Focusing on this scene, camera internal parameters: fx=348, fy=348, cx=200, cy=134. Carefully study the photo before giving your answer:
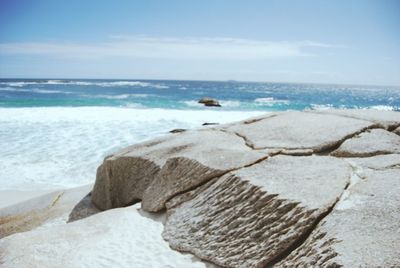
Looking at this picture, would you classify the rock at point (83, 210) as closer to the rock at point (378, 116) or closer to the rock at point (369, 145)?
the rock at point (369, 145)

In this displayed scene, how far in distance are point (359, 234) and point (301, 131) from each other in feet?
9.60

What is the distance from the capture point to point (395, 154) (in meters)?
5.09

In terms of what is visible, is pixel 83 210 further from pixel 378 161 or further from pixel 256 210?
pixel 378 161

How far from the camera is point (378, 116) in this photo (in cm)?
A: 673

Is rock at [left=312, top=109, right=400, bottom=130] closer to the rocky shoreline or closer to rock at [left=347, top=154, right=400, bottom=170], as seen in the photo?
the rocky shoreline

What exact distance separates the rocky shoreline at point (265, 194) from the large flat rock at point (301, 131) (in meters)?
0.02

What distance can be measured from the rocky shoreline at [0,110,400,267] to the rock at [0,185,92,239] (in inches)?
1.7

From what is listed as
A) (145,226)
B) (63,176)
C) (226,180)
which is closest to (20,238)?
(145,226)

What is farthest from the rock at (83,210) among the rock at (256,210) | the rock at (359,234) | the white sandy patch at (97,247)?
the rock at (359,234)

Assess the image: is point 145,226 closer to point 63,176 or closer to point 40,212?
point 40,212

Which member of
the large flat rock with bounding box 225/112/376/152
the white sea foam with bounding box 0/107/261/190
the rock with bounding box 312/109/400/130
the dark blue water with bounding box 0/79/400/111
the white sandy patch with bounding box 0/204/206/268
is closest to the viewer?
the white sandy patch with bounding box 0/204/206/268

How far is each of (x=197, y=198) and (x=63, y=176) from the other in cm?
602

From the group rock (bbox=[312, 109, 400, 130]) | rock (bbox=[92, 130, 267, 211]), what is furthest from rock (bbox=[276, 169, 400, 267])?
rock (bbox=[312, 109, 400, 130])

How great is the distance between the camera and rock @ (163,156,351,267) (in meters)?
3.78
